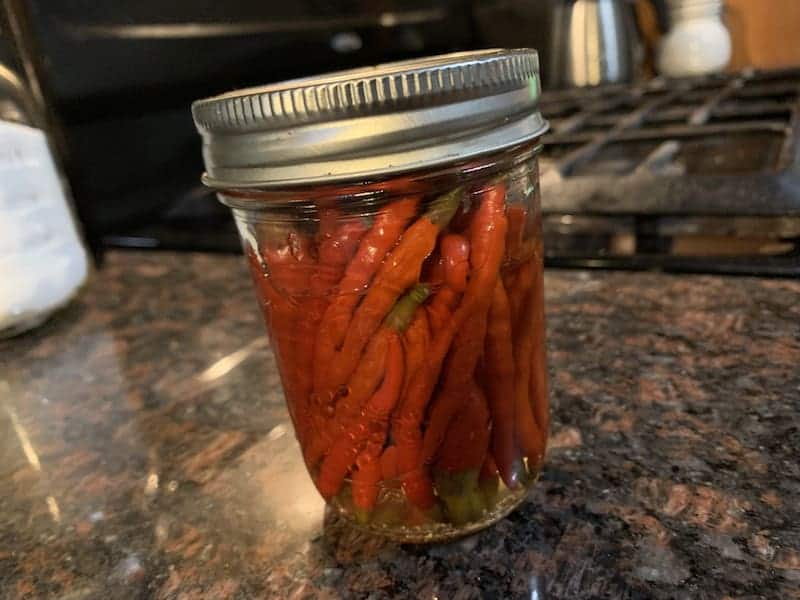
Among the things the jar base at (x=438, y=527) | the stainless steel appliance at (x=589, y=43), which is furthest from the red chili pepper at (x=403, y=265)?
the stainless steel appliance at (x=589, y=43)

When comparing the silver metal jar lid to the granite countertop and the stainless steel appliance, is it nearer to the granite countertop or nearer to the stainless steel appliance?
the granite countertop

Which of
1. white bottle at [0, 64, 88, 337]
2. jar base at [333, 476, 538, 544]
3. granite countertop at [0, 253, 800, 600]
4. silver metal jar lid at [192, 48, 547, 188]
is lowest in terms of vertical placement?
granite countertop at [0, 253, 800, 600]

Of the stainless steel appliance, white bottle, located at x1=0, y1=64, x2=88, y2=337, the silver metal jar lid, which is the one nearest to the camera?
the silver metal jar lid

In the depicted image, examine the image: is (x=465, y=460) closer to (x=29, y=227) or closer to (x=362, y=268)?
(x=362, y=268)

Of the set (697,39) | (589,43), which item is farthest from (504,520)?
(697,39)

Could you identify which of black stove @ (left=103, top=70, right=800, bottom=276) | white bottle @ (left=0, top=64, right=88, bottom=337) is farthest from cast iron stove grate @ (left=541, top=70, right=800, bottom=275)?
white bottle @ (left=0, top=64, right=88, bottom=337)

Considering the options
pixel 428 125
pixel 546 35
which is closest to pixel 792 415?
pixel 428 125
